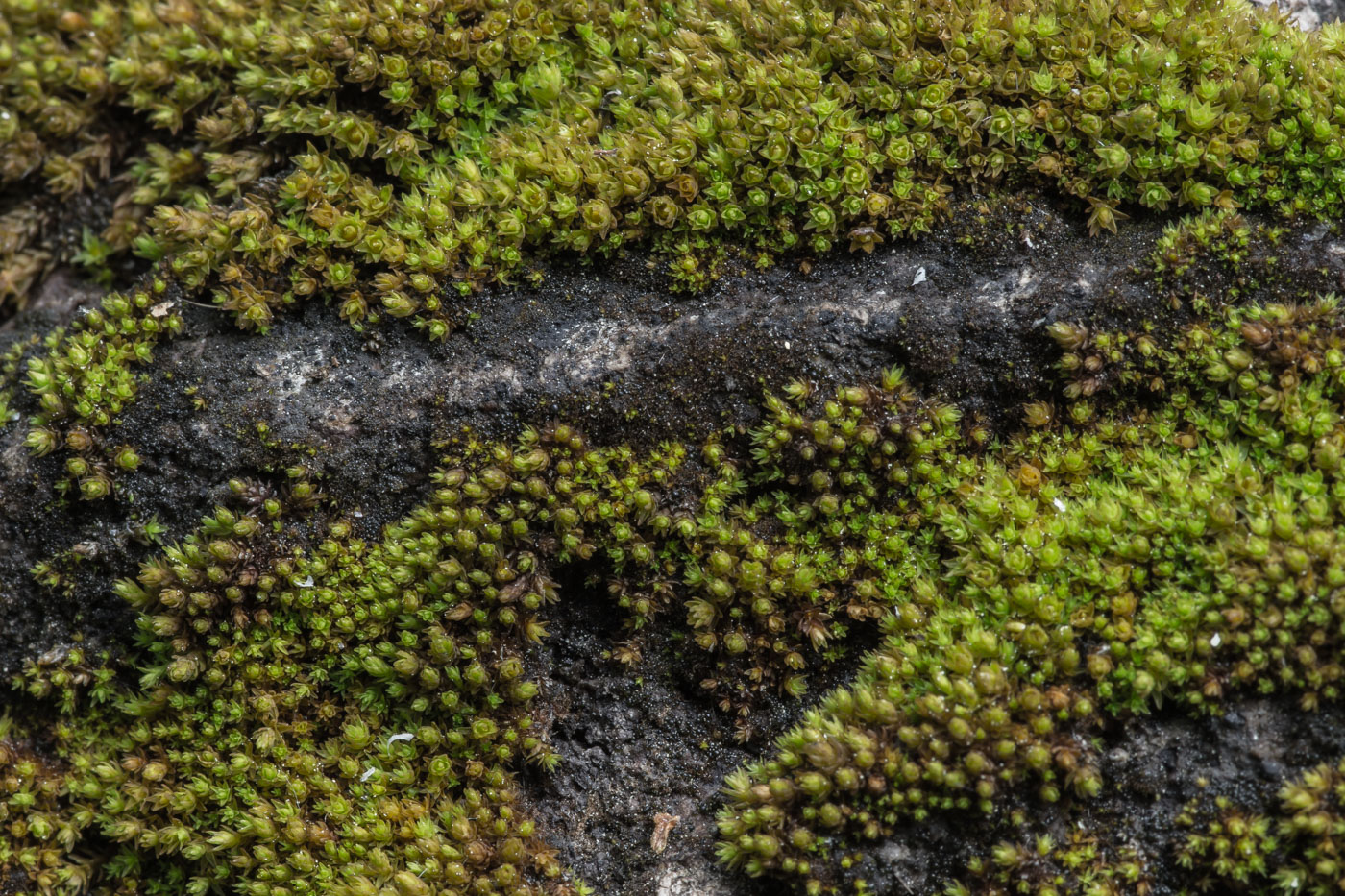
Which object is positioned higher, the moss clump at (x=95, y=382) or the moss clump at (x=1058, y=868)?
the moss clump at (x=1058, y=868)

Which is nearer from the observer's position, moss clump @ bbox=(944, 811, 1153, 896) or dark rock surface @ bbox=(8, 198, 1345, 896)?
moss clump @ bbox=(944, 811, 1153, 896)

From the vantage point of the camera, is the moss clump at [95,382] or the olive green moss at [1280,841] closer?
the olive green moss at [1280,841]

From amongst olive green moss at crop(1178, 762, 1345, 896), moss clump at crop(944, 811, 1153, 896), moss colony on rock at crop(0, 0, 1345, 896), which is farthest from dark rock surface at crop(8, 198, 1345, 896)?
olive green moss at crop(1178, 762, 1345, 896)

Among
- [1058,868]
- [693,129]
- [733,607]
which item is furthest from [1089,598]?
[693,129]

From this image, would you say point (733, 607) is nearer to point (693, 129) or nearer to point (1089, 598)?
point (1089, 598)

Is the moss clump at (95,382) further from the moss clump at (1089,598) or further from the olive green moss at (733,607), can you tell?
the moss clump at (1089,598)

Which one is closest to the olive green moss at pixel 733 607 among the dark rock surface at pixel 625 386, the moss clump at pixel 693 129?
the dark rock surface at pixel 625 386

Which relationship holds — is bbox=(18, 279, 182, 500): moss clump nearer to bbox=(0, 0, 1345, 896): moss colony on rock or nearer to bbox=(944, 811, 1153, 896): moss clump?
bbox=(0, 0, 1345, 896): moss colony on rock
